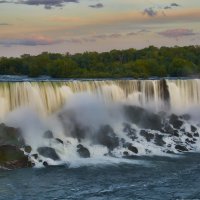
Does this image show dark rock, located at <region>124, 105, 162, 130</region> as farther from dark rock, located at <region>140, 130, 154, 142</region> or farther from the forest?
the forest

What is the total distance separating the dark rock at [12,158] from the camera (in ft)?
100

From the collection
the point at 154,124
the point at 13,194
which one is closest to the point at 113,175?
the point at 13,194

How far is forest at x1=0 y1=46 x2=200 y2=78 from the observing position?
70.4m

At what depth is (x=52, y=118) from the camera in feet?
122

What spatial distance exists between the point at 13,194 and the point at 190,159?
12.1 m

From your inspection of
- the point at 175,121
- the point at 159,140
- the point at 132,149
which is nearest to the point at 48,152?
the point at 132,149

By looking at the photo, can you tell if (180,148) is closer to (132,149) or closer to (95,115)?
(132,149)

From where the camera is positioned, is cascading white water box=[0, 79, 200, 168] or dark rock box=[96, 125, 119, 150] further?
dark rock box=[96, 125, 119, 150]

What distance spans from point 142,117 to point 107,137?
202 inches

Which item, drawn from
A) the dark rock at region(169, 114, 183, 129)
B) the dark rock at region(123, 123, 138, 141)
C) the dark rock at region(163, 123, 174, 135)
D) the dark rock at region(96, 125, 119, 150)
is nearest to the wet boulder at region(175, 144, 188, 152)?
the dark rock at region(163, 123, 174, 135)

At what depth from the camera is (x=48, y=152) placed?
107ft

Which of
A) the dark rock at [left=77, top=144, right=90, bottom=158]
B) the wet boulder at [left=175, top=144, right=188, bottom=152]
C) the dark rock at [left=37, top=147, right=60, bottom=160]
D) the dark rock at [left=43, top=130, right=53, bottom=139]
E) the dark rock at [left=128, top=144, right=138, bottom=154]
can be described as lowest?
the wet boulder at [left=175, top=144, right=188, bottom=152]

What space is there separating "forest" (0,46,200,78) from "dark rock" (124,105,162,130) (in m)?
23.1

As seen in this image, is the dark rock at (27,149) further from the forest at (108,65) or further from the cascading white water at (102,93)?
the forest at (108,65)
